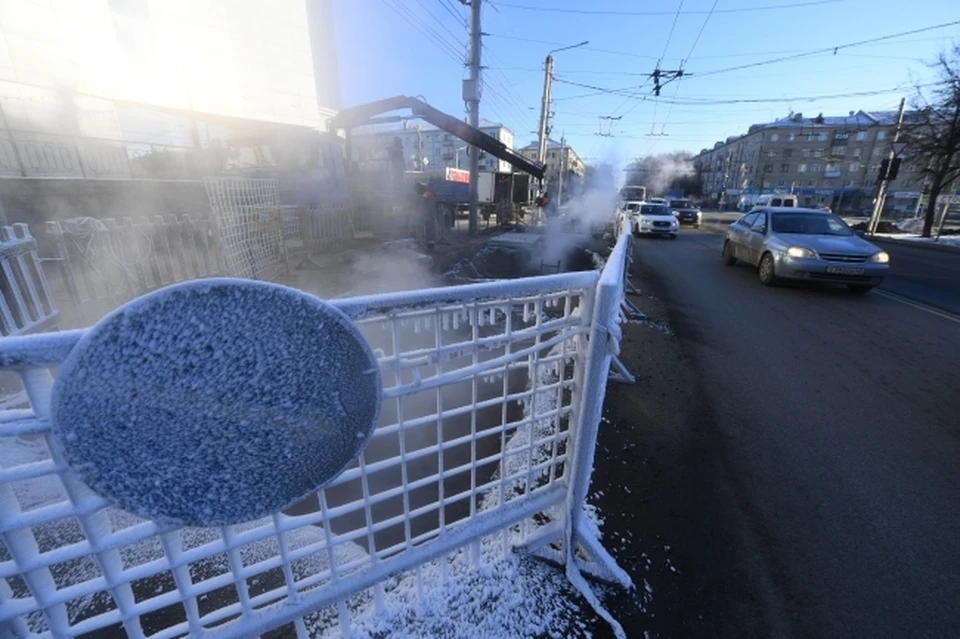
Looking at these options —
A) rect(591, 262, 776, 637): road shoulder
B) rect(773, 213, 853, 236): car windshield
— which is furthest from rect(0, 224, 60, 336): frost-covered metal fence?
rect(773, 213, 853, 236): car windshield

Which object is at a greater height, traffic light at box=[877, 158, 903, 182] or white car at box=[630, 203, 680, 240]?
traffic light at box=[877, 158, 903, 182]

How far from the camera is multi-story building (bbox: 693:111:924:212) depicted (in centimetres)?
5591

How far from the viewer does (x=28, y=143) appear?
7988 millimetres

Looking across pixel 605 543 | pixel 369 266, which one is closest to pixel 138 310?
pixel 605 543

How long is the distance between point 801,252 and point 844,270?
2.42 ft

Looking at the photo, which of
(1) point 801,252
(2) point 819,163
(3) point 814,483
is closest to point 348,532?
(3) point 814,483

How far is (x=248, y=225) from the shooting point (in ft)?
24.2

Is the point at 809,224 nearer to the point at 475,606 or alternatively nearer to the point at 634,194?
the point at 475,606

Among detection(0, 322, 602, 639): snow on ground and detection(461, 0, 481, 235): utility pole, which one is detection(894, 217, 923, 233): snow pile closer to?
detection(461, 0, 481, 235): utility pole

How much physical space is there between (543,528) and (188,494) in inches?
60.4

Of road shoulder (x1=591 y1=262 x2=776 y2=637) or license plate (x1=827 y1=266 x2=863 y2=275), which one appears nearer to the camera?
road shoulder (x1=591 y1=262 x2=776 y2=637)

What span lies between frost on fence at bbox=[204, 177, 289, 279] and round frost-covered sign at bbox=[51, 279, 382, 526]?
6.78 meters

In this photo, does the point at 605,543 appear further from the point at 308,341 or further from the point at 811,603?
the point at 308,341

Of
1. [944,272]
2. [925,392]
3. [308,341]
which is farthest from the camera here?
[944,272]
